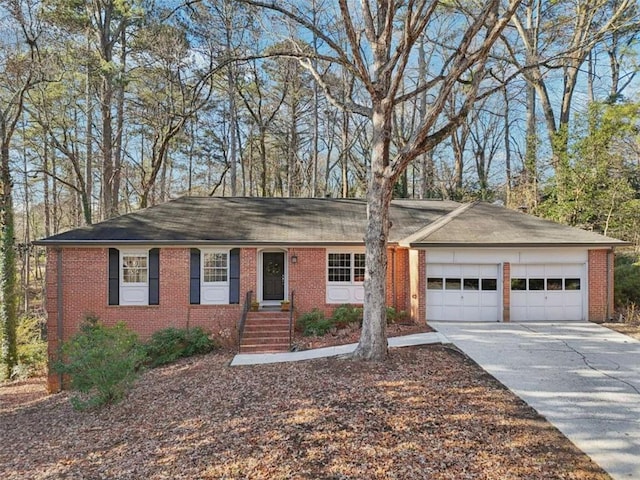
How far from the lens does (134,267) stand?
11695mm

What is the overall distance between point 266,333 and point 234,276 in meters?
2.25

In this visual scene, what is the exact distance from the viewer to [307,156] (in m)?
27.3

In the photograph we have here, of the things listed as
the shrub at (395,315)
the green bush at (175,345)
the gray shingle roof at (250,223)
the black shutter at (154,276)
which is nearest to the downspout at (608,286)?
the gray shingle roof at (250,223)

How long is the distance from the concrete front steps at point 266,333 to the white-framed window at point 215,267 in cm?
152

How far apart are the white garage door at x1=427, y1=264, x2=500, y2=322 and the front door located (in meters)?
Result: 5.04

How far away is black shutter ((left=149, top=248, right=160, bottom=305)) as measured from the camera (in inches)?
458

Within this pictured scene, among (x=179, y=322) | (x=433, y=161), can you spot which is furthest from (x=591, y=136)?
(x=179, y=322)

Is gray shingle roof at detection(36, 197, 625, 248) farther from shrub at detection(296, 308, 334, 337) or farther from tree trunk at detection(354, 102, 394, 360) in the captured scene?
tree trunk at detection(354, 102, 394, 360)

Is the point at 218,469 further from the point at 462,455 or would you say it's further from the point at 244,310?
the point at 244,310

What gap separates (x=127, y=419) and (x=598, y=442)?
7.30 meters

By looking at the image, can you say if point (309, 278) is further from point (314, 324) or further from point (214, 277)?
point (214, 277)

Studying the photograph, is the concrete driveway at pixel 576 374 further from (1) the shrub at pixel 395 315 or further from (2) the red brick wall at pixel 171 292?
(2) the red brick wall at pixel 171 292

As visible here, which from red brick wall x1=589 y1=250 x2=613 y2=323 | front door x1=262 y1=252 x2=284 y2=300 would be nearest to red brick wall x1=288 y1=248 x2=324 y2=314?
front door x1=262 y1=252 x2=284 y2=300

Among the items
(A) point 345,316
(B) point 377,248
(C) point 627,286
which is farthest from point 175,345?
(C) point 627,286
